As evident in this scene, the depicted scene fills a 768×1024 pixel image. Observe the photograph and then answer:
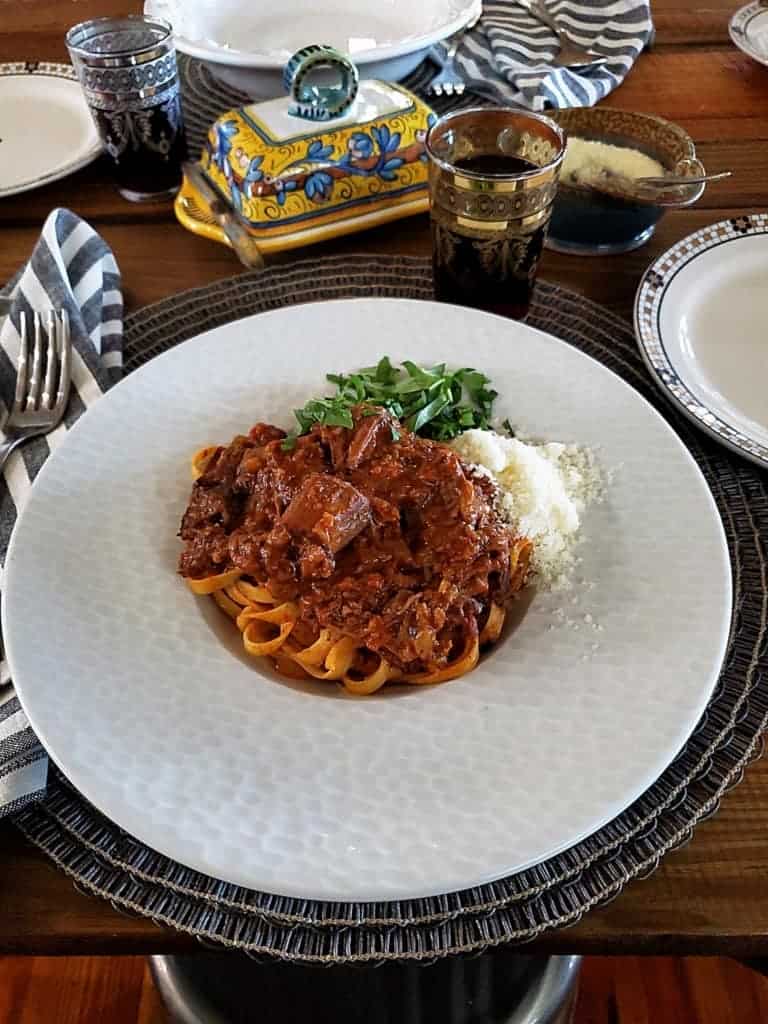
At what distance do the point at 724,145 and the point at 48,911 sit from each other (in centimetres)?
252

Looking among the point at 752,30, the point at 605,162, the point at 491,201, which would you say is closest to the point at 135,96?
the point at 491,201

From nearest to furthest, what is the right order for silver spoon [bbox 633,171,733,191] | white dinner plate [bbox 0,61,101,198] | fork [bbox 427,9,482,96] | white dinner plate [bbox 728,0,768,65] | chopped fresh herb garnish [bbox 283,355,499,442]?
chopped fresh herb garnish [bbox 283,355,499,442]
silver spoon [bbox 633,171,733,191]
white dinner plate [bbox 0,61,101,198]
fork [bbox 427,9,482,96]
white dinner plate [bbox 728,0,768,65]

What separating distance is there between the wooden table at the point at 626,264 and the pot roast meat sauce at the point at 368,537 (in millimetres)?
454

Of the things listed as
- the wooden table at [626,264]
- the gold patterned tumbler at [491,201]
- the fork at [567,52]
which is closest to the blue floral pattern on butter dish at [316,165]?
the wooden table at [626,264]

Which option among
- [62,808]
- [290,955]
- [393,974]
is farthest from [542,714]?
[393,974]

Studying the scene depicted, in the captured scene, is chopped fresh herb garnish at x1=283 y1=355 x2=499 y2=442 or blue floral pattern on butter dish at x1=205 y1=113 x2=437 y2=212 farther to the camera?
blue floral pattern on butter dish at x1=205 y1=113 x2=437 y2=212

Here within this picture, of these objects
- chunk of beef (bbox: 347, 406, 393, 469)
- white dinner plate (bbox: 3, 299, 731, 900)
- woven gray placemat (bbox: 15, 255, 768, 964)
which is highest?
chunk of beef (bbox: 347, 406, 393, 469)

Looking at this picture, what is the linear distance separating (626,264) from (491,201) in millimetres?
520

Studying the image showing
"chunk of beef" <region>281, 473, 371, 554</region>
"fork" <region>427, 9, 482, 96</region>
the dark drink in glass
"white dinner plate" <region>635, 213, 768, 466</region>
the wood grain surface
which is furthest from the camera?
"fork" <region>427, 9, 482, 96</region>

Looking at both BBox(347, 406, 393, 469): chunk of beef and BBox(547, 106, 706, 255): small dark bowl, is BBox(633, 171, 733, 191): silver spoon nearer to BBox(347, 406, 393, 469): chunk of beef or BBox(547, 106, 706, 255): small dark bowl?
BBox(547, 106, 706, 255): small dark bowl

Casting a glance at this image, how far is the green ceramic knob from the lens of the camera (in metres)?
2.11

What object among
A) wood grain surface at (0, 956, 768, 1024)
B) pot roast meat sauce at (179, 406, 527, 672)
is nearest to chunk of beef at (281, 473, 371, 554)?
pot roast meat sauce at (179, 406, 527, 672)

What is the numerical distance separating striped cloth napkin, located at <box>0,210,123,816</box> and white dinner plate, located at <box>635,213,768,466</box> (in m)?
1.12

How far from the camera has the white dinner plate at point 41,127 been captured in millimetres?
2359
